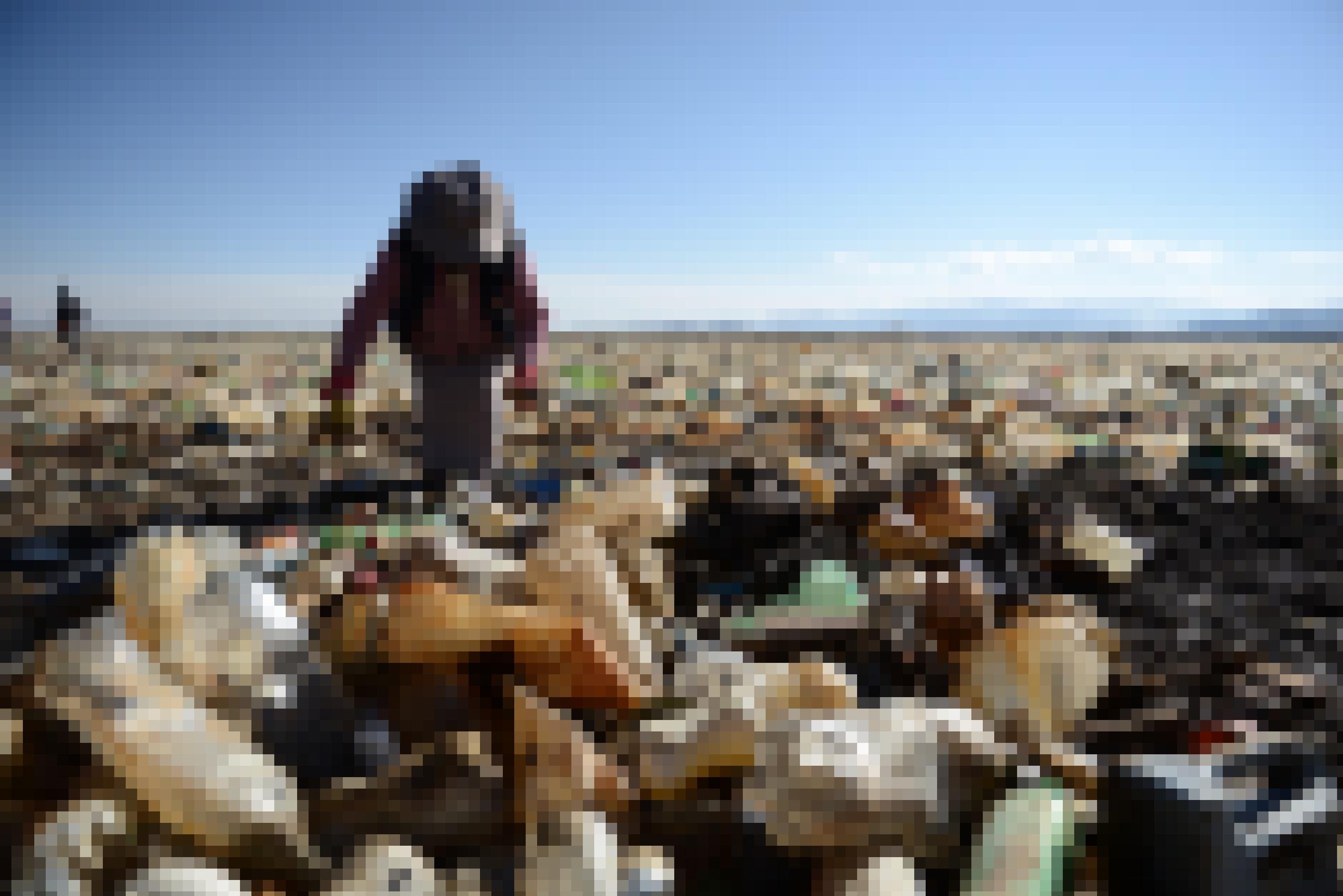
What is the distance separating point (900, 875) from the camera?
71 centimetres

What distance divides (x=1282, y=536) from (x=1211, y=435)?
3.10 ft

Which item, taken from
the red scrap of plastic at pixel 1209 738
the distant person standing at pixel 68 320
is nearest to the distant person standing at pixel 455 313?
the red scrap of plastic at pixel 1209 738

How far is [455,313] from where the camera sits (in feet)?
6.70

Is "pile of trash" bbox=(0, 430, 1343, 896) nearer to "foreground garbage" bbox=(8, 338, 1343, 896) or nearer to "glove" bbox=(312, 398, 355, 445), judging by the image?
"foreground garbage" bbox=(8, 338, 1343, 896)

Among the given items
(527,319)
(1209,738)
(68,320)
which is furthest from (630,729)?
(68,320)

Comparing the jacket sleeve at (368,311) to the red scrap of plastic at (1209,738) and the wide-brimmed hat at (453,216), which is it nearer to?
the wide-brimmed hat at (453,216)

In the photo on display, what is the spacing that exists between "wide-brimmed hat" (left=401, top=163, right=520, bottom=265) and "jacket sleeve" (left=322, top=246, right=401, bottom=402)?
75 millimetres

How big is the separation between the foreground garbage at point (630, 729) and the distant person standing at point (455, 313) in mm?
807

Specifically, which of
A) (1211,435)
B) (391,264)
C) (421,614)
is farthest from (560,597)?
(1211,435)

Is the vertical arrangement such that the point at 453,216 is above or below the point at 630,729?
above

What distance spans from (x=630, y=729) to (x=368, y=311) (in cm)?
142

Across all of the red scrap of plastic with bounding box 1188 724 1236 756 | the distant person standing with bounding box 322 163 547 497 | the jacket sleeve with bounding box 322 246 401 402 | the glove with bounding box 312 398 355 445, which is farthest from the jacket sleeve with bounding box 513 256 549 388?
the red scrap of plastic with bounding box 1188 724 1236 756

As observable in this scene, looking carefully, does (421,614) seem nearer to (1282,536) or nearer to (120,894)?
(120,894)

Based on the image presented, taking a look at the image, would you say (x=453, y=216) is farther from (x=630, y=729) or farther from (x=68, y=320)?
(x=68, y=320)
